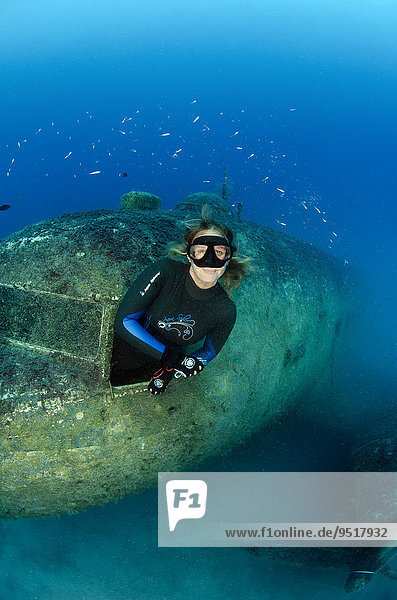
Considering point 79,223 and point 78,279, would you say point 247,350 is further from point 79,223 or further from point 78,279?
point 79,223

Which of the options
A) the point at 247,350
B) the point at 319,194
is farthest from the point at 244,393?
the point at 319,194

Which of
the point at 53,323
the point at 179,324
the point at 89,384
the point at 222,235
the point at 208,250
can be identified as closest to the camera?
the point at 208,250

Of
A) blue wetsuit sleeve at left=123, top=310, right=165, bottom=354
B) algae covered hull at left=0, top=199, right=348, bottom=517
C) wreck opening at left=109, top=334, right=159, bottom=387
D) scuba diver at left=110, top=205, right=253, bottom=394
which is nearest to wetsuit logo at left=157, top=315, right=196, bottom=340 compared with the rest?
scuba diver at left=110, top=205, right=253, bottom=394

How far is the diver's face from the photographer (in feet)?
7.45

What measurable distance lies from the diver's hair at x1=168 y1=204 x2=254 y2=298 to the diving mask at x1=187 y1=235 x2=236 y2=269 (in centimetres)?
11

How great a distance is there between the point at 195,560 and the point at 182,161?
3497cm

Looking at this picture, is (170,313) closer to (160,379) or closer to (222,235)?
(160,379)

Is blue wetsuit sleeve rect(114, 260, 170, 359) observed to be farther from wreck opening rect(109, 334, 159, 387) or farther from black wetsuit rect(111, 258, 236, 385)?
wreck opening rect(109, 334, 159, 387)

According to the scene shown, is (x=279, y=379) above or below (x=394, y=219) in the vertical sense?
below

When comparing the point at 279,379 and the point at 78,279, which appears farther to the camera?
the point at 279,379

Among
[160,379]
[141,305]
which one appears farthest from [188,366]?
[141,305]

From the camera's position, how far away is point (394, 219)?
23.2 metres

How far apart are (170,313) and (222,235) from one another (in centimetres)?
73

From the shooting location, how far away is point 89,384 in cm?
271
